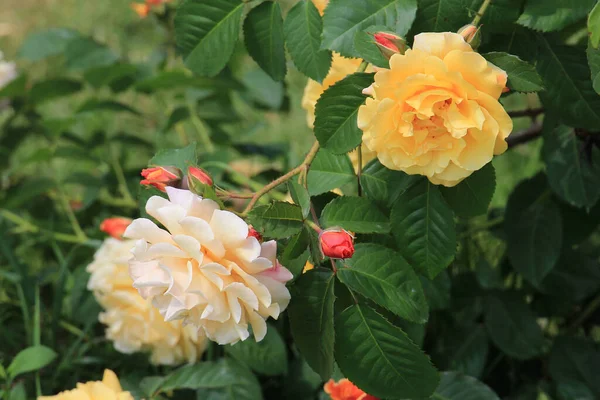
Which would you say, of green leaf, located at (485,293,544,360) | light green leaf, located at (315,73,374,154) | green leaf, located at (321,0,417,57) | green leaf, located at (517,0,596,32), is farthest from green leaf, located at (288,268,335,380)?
green leaf, located at (485,293,544,360)

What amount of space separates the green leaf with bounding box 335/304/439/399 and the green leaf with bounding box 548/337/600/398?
57cm

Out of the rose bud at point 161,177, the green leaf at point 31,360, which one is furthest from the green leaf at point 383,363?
the green leaf at point 31,360

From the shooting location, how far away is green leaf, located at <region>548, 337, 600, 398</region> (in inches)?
47.6

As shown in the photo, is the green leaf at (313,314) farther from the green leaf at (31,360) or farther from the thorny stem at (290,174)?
the green leaf at (31,360)

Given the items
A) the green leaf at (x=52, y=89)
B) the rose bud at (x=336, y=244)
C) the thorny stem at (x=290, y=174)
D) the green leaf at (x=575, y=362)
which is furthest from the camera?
the green leaf at (x=52, y=89)

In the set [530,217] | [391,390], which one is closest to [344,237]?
[391,390]

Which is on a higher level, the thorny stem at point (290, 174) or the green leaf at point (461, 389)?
the thorny stem at point (290, 174)

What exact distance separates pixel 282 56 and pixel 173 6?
2.64 feet

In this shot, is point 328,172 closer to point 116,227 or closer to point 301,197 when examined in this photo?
point 301,197

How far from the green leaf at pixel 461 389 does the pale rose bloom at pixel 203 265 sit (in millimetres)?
437

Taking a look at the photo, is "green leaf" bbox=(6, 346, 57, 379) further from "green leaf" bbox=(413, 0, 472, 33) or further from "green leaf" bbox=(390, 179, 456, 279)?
"green leaf" bbox=(413, 0, 472, 33)

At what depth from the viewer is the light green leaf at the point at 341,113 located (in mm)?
746

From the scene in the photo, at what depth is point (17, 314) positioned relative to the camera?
139cm

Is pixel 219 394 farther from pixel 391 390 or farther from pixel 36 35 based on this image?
pixel 36 35
